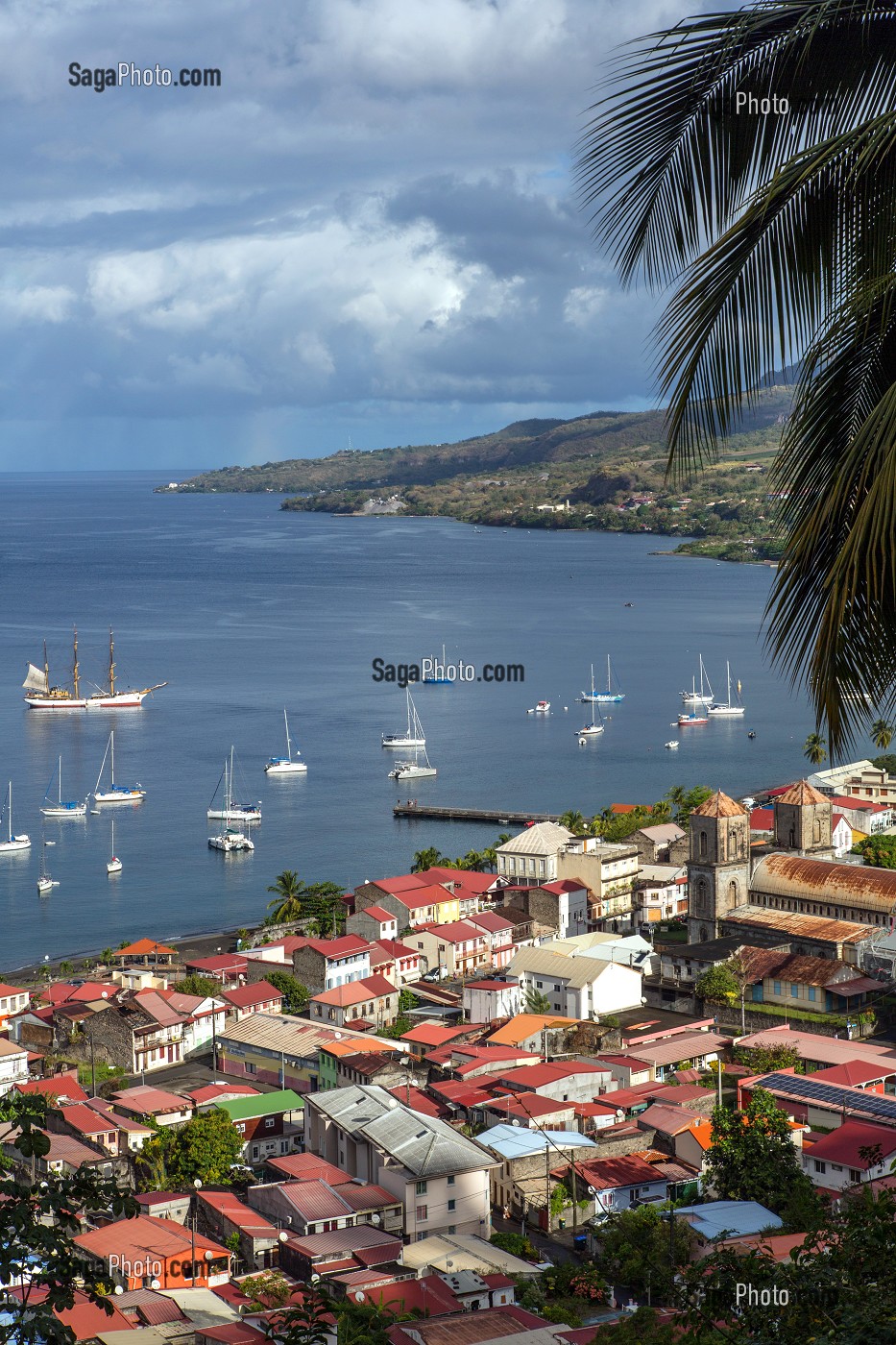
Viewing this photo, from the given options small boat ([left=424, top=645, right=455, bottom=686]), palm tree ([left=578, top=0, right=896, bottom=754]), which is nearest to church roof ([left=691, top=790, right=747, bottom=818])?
palm tree ([left=578, top=0, right=896, bottom=754])

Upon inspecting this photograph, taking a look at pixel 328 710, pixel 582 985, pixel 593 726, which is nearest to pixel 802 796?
pixel 582 985

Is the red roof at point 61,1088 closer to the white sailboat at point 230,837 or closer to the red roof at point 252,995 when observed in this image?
the red roof at point 252,995

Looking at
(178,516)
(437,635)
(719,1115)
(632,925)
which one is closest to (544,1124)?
(719,1115)

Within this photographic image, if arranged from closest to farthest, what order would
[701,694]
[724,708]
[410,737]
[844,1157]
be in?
[844,1157] < [410,737] < [724,708] < [701,694]

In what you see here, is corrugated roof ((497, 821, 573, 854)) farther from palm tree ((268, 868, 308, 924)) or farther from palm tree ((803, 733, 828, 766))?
palm tree ((803, 733, 828, 766))

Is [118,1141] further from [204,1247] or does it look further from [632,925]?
[632,925]

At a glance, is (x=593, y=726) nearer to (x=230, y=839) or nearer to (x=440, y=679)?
(x=440, y=679)
